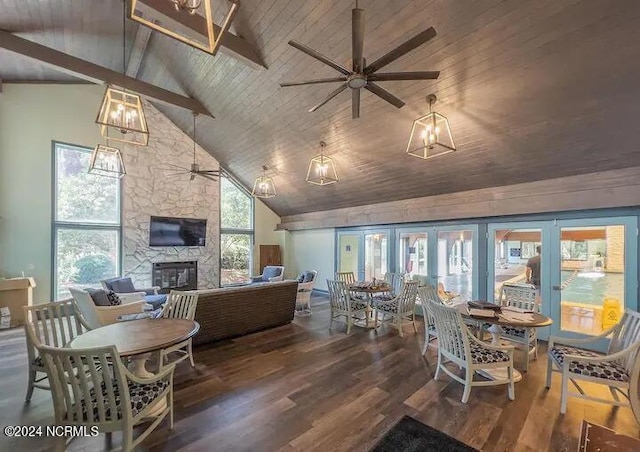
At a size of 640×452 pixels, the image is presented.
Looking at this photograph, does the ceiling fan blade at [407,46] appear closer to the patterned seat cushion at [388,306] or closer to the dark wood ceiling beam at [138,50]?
the patterned seat cushion at [388,306]

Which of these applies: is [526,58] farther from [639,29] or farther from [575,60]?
[639,29]

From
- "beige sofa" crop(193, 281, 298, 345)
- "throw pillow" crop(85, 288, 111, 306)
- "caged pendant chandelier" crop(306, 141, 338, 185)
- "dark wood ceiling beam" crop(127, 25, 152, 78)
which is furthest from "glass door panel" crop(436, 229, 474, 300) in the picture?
"dark wood ceiling beam" crop(127, 25, 152, 78)

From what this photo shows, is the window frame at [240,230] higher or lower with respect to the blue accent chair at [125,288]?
higher

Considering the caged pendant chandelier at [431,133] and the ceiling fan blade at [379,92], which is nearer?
the ceiling fan blade at [379,92]

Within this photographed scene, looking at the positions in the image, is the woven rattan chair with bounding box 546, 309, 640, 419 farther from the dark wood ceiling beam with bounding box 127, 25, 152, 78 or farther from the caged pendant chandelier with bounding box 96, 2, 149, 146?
the dark wood ceiling beam with bounding box 127, 25, 152, 78

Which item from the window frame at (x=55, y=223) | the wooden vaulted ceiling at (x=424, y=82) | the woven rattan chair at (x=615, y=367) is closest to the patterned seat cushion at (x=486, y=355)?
the woven rattan chair at (x=615, y=367)

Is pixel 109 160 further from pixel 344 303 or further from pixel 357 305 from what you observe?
pixel 357 305

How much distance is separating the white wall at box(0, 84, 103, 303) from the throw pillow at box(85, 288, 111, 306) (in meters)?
3.14

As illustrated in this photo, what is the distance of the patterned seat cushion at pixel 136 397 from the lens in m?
1.90

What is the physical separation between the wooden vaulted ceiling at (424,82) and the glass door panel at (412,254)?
1.04 metres

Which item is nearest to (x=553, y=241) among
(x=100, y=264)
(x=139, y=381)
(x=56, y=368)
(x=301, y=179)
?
(x=301, y=179)

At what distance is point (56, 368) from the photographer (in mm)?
1814

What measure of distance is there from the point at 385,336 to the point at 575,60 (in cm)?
433

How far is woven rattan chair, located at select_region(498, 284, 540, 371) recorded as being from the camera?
3.68 meters
